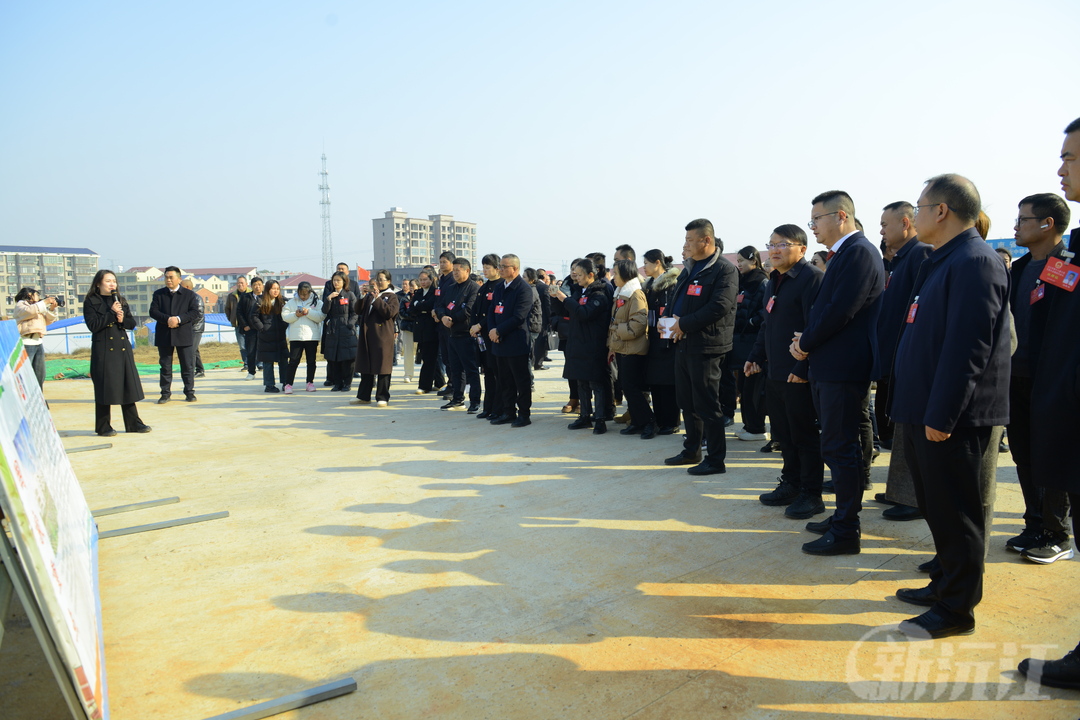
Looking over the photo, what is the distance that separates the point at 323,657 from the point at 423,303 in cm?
815

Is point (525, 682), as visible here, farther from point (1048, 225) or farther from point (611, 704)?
point (1048, 225)

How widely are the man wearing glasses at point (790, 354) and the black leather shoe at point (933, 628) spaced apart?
1509 millimetres

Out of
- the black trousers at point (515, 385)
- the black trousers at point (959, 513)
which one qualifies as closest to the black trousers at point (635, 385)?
the black trousers at point (515, 385)

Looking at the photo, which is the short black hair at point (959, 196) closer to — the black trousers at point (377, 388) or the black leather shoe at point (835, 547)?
the black leather shoe at point (835, 547)

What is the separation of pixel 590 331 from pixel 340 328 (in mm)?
5350

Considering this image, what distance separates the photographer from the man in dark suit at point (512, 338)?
8.04m

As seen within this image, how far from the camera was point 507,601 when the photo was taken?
3.36m

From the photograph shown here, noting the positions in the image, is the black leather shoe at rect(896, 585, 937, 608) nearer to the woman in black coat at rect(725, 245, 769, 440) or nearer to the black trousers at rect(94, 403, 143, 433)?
the woman in black coat at rect(725, 245, 769, 440)

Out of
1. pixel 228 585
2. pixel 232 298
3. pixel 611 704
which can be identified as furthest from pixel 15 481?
pixel 232 298

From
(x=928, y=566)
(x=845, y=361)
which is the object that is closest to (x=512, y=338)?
(x=845, y=361)

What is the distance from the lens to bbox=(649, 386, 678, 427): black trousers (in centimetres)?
731

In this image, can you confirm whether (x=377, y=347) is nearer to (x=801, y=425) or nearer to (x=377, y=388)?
(x=377, y=388)

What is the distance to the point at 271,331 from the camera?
11.4 meters

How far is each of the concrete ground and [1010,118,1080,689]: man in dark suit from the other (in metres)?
0.10
